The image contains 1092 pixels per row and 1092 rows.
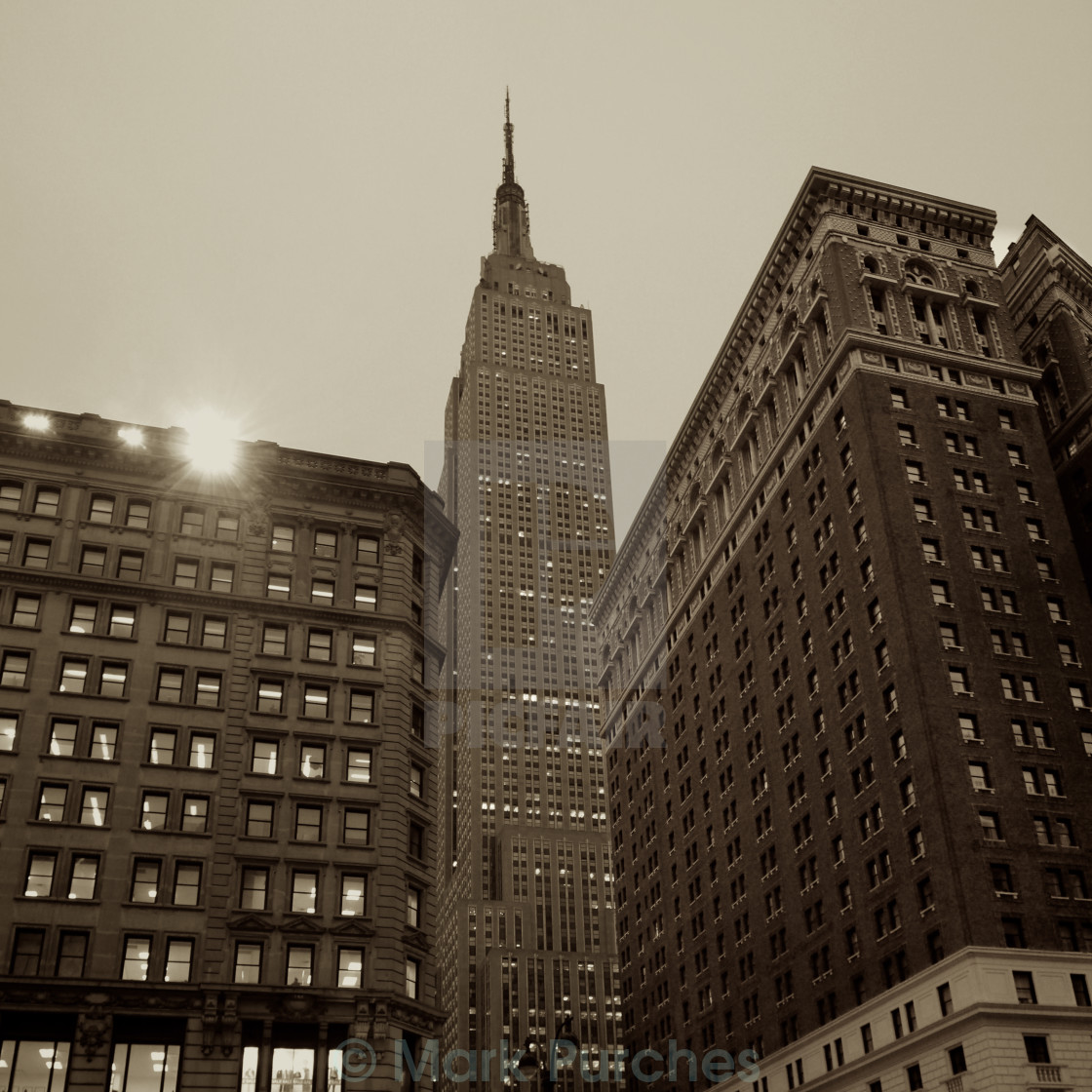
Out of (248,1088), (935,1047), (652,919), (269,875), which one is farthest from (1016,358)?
(248,1088)

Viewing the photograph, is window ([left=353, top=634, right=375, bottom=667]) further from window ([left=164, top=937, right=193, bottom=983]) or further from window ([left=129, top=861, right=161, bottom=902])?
window ([left=164, top=937, right=193, bottom=983])

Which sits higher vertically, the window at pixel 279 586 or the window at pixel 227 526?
the window at pixel 227 526

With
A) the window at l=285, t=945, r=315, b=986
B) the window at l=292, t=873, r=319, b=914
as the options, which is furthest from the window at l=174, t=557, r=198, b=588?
the window at l=285, t=945, r=315, b=986

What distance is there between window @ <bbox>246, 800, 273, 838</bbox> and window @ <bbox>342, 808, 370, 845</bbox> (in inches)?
141

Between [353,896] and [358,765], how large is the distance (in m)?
6.70

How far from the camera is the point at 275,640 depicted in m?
67.1

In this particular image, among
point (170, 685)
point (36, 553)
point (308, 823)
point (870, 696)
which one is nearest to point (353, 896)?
point (308, 823)

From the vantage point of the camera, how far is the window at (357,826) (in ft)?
203

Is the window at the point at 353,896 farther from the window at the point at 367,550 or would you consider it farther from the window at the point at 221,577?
the window at the point at 367,550

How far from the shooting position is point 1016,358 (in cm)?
10212

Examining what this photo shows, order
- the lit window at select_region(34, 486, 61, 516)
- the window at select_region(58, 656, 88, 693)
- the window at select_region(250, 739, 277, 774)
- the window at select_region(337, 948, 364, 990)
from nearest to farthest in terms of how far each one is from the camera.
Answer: the window at select_region(337, 948, 364, 990), the window at select_region(58, 656, 88, 693), the window at select_region(250, 739, 277, 774), the lit window at select_region(34, 486, 61, 516)

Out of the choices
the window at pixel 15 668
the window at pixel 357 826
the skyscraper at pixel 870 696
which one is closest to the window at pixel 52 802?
the window at pixel 15 668

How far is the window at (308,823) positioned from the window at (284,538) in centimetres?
1491

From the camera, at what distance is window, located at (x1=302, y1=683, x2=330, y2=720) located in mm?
65312
